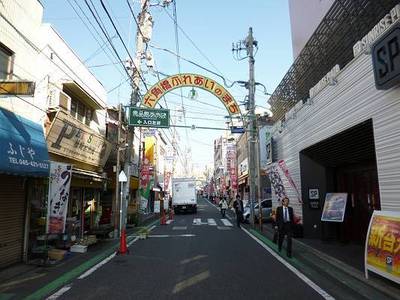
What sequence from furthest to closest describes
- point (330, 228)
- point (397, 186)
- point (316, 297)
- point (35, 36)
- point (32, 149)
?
point (330, 228) → point (35, 36) → point (32, 149) → point (397, 186) → point (316, 297)

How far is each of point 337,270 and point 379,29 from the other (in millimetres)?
5805

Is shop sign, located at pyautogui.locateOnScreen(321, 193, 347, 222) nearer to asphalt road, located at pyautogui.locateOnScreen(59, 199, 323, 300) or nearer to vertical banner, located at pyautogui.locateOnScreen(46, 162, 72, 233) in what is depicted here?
asphalt road, located at pyautogui.locateOnScreen(59, 199, 323, 300)

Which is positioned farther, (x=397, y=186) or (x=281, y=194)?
(x=281, y=194)

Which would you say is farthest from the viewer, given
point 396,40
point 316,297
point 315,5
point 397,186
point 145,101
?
point 145,101

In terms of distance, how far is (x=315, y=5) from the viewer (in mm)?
17828

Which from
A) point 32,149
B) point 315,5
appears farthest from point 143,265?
point 315,5

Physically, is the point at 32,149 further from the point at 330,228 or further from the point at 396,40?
the point at 330,228

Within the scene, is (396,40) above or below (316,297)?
above

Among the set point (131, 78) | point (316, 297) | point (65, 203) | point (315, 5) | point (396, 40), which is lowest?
point (316, 297)

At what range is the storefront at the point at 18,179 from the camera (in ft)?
31.4

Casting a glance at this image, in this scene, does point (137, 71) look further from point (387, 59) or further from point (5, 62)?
point (387, 59)

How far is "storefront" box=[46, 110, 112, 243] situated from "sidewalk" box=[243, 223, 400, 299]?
300 inches

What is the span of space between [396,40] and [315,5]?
10403 millimetres

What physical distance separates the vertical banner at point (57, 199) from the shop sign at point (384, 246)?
8411 mm
